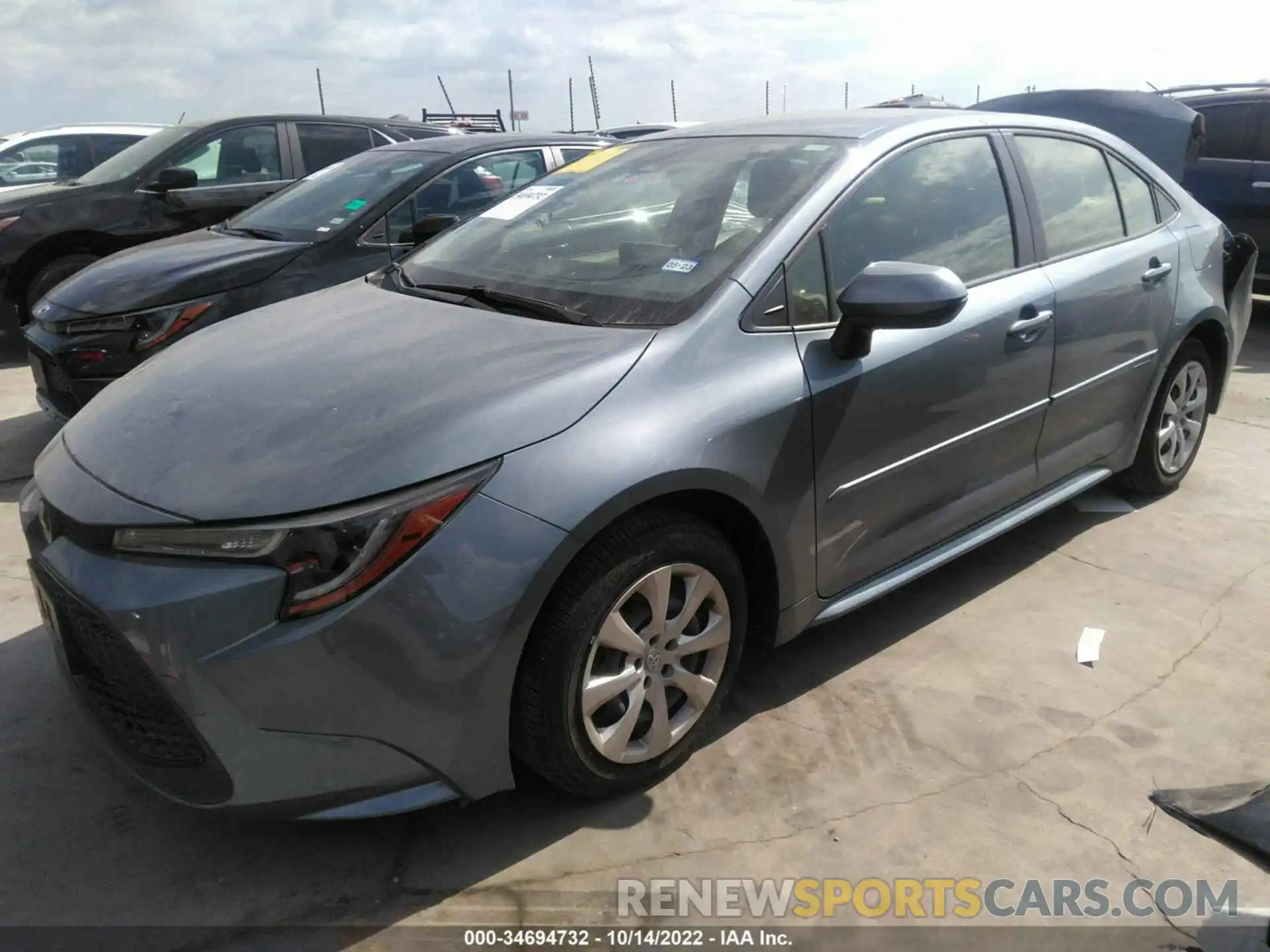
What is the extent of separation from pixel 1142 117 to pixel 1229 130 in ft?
4.06

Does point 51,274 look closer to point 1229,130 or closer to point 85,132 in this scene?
point 85,132

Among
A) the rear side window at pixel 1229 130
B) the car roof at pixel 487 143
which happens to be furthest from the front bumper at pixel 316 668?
the rear side window at pixel 1229 130

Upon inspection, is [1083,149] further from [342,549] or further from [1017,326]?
[342,549]

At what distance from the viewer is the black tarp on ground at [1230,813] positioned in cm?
229

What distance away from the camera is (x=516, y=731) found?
2219mm

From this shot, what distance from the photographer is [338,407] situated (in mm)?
2287

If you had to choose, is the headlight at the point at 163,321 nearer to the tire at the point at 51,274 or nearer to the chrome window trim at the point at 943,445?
the tire at the point at 51,274

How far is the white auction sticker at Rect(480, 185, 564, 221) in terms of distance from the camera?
11.1 feet

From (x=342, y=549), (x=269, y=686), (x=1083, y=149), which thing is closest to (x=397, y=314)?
(x=342, y=549)

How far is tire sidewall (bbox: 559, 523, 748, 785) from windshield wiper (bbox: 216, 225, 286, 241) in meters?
3.54

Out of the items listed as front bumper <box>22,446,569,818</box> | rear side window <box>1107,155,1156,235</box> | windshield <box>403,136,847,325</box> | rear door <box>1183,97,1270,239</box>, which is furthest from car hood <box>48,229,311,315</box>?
rear door <box>1183,97,1270,239</box>

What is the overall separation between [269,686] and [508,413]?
0.73 m

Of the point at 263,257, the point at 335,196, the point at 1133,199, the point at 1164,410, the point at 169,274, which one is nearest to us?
the point at 1133,199

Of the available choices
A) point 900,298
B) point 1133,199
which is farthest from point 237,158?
point 900,298
